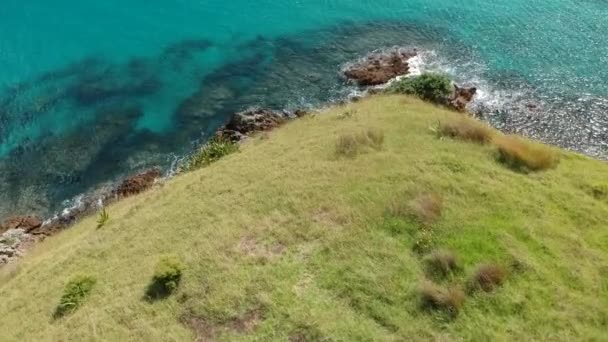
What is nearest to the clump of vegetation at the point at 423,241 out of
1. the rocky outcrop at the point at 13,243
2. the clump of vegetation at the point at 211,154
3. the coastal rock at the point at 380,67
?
the clump of vegetation at the point at 211,154

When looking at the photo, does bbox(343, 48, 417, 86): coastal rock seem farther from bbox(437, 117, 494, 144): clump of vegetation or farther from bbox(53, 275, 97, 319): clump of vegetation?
bbox(53, 275, 97, 319): clump of vegetation

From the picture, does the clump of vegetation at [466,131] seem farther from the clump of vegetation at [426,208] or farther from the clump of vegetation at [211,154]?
Result: the clump of vegetation at [211,154]

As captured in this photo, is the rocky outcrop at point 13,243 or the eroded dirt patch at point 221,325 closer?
the eroded dirt patch at point 221,325

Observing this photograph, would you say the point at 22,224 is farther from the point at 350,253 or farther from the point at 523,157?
the point at 523,157

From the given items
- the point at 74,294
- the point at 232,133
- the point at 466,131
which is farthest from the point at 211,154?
the point at 466,131

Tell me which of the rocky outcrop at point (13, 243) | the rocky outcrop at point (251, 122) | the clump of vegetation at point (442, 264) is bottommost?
the rocky outcrop at point (13, 243)

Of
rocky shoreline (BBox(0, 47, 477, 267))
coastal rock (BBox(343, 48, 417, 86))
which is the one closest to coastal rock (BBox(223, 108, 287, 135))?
rocky shoreline (BBox(0, 47, 477, 267))
